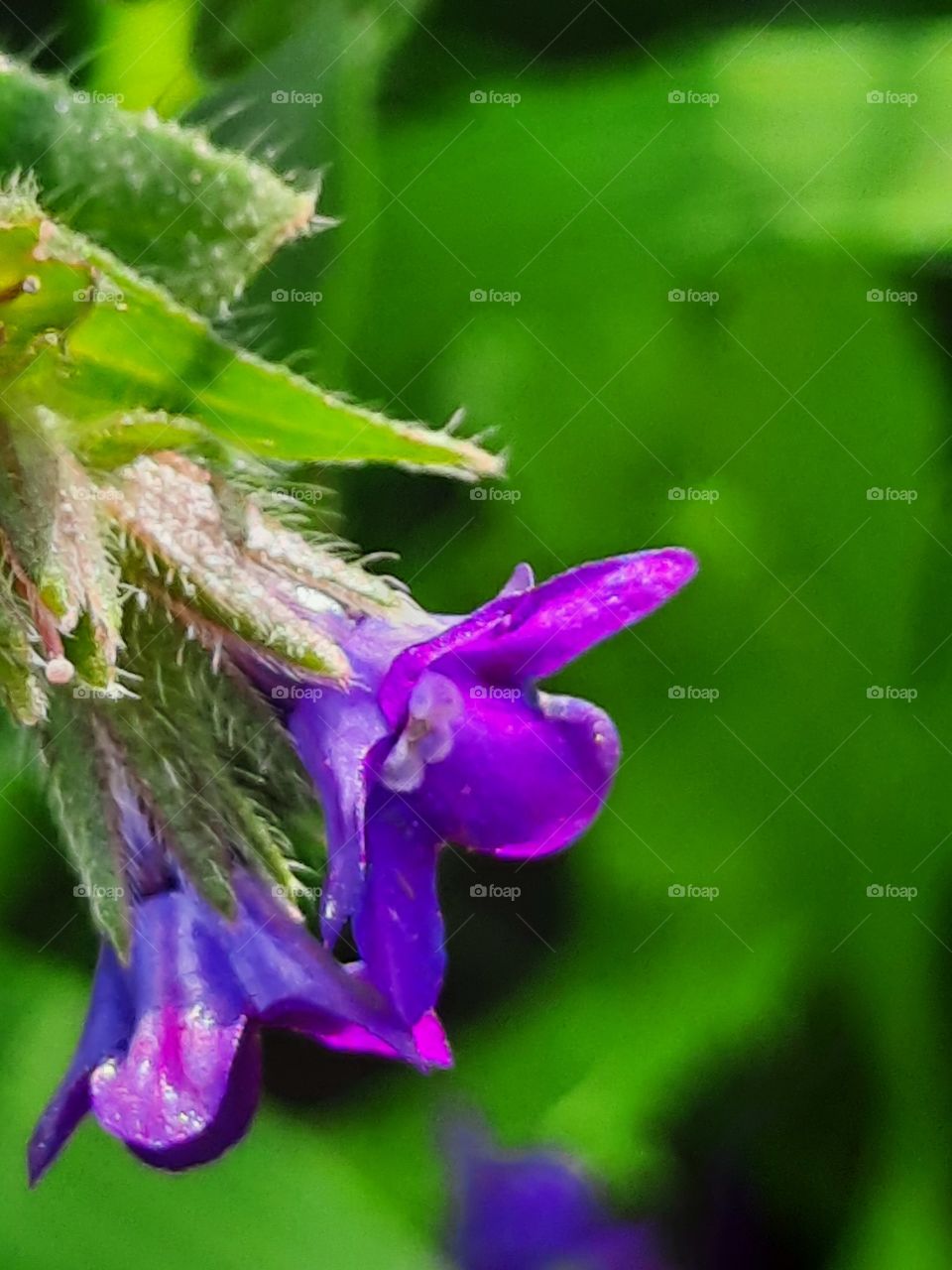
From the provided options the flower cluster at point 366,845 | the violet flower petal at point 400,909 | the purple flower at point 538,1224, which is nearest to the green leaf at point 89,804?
the flower cluster at point 366,845

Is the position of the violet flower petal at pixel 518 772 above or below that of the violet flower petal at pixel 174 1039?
above

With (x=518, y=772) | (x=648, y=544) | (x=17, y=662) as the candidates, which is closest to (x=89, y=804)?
(x=17, y=662)

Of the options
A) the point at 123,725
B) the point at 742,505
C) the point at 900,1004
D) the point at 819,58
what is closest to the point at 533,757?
the point at 123,725

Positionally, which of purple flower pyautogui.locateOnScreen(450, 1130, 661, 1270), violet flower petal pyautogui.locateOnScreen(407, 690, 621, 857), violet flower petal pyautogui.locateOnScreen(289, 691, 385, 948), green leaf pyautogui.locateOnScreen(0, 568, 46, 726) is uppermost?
violet flower petal pyautogui.locateOnScreen(407, 690, 621, 857)

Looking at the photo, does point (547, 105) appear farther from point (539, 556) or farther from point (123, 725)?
point (123, 725)

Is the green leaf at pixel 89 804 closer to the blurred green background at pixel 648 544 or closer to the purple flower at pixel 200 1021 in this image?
the purple flower at pixel 200 1021

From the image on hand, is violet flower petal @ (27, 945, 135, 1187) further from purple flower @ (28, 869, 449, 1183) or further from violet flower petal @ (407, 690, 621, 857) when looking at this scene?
violet flower petal @ (407, 690, 621, 857)

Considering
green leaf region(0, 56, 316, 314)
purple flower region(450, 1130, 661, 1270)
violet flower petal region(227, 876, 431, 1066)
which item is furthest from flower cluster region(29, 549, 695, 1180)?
purple flower region(450, 1130, 661, 1270)
